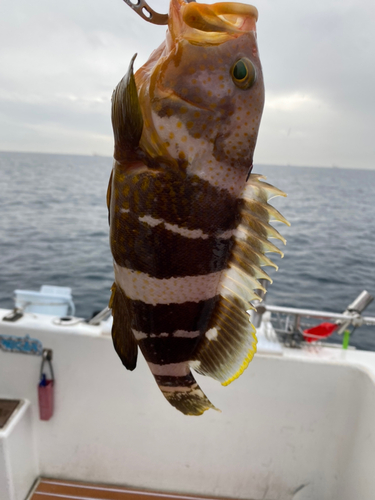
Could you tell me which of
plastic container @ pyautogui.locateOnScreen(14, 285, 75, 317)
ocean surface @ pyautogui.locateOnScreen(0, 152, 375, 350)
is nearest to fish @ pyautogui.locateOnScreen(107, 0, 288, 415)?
plastic container @ pyautogui.locateOnScreen(14, 285, 75, 317)

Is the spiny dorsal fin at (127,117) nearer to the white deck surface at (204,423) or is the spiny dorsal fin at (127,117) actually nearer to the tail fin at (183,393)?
the tail fin at (183,393)

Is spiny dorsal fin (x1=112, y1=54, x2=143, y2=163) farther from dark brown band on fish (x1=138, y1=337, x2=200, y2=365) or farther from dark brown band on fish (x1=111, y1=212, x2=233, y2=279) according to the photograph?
dark brown band on fish (x1=138, y1=337, x2=200, y2=365)

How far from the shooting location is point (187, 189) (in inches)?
38.9

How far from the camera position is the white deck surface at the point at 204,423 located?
3080 mm

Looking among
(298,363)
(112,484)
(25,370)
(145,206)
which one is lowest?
(112,484)

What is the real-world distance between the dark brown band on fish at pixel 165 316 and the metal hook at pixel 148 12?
751 millimetres

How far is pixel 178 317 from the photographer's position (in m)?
1.11

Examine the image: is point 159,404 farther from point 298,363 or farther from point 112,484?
point 298,363

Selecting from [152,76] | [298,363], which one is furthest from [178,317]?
[298,363]

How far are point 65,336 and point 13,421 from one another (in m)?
0.75

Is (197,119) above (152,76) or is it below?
below

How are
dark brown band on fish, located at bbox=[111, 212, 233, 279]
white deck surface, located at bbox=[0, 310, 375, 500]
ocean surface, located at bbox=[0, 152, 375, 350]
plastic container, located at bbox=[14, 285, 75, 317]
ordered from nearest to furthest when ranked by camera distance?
dark brown band on fish, located at bbox=[111, 212, 233, 279] < white deck surface, located at bbox=[0, 310, 375, 500] < plastic container, located at bbox=[14, 285, 75, 317] < ocean surface, located at bbox=[0, 152, 375, 350]

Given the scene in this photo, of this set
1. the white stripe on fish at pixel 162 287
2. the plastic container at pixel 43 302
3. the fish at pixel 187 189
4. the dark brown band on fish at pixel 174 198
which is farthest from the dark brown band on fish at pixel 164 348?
the plastic container at pixel 43 302

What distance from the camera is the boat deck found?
3.26m
